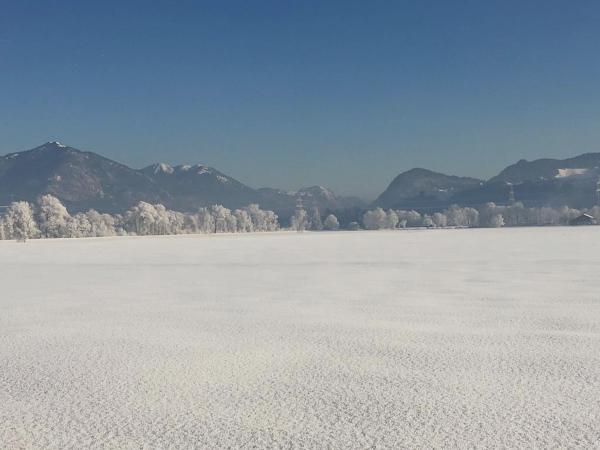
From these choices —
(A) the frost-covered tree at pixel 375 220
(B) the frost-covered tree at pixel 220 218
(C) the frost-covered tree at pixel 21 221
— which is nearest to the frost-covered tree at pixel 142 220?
(C) the frost-covered tree at pixel 21 221

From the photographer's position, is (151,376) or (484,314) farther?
(484,314)

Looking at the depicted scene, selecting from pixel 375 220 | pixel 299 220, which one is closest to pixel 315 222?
pixel 299 220

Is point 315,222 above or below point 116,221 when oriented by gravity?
below

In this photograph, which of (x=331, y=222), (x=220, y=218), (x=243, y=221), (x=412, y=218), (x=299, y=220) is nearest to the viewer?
(x=243, y=221)

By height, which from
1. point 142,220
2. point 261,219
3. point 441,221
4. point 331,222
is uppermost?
point 142,220

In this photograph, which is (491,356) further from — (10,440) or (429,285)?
(429,285)

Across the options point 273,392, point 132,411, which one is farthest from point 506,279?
point 132,411

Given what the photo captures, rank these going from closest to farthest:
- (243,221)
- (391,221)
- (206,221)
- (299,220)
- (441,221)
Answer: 1. (206,221)
2. (243,221)
3. (391,221)
4. (299,220)
5. (441,221)

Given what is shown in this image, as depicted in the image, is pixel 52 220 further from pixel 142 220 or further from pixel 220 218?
pixel 220 218
